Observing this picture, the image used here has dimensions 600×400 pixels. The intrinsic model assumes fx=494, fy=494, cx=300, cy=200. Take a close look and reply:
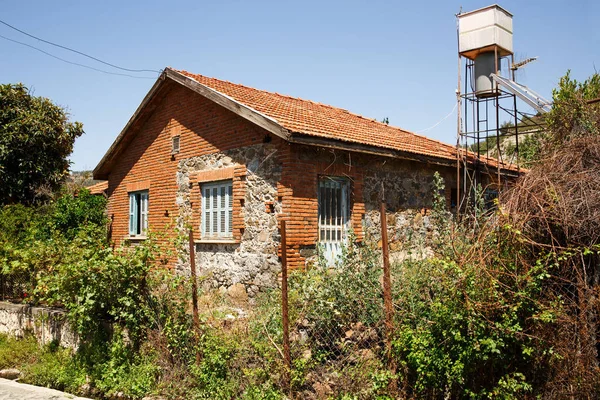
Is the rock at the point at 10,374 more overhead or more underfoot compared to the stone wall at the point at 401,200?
more underfoot

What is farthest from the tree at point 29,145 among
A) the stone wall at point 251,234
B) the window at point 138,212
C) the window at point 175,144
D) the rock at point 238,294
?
the rock at point 238,294

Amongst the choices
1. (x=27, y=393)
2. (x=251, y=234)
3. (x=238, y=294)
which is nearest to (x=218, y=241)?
(x=251, y=234)

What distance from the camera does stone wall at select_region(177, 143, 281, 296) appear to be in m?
9.87

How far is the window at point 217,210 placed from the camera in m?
11.0

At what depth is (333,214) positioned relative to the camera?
10.6 metres

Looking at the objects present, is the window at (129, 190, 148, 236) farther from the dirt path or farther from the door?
the dirt path

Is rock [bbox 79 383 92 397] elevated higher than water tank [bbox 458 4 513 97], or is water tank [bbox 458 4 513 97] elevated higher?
water tank [bbox 458 4 513 97]

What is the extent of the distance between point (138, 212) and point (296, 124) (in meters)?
6.79

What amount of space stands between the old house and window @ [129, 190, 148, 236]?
1.2 inches

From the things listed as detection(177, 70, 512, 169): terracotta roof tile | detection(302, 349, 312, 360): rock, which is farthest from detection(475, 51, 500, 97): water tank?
detection(302, 349, 312, 360): rock

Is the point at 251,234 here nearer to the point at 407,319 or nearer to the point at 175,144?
the point at 175,144

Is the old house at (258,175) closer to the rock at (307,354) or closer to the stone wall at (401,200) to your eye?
the stone wall at (401,200)

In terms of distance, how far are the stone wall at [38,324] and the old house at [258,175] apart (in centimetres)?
202

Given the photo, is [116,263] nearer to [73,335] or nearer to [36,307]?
[73,335]
